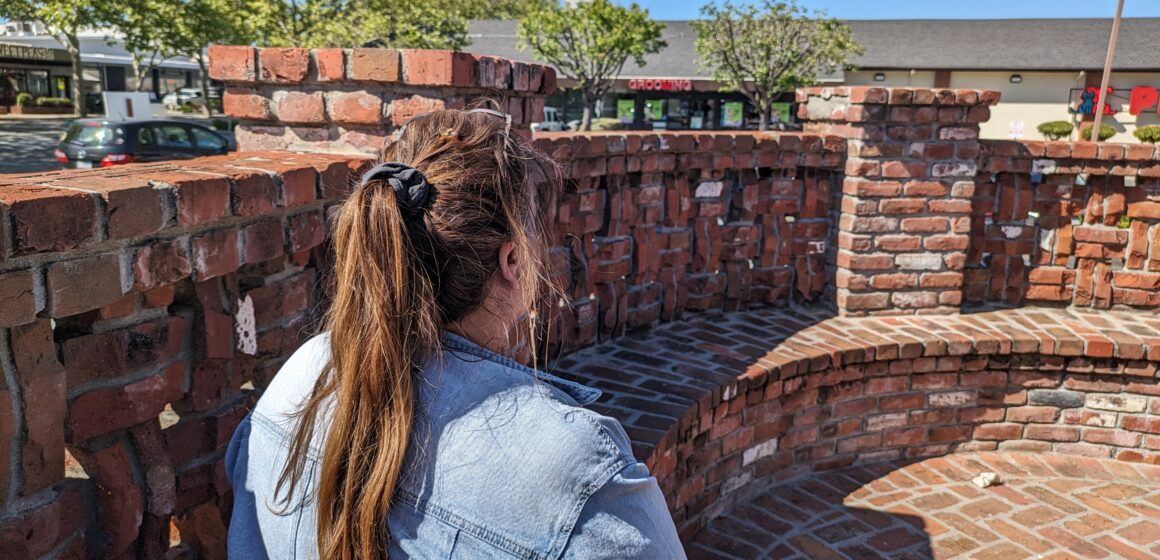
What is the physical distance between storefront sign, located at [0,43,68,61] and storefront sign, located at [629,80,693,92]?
25.2 meters

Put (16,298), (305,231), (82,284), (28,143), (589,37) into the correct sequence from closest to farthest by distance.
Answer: (16,298) < (82,284) < (305,231) < (28,143) < (589,37)

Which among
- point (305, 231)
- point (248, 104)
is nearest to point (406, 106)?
point (248, 104)

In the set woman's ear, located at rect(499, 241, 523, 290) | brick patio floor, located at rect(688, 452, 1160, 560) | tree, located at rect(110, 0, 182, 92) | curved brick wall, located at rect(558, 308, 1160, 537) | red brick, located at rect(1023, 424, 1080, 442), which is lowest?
brick patio floor, located at rect(688, 452, 1160, 560)

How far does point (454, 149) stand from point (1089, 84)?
35.7 m

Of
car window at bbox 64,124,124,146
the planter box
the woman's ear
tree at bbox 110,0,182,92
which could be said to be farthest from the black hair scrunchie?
the planter box

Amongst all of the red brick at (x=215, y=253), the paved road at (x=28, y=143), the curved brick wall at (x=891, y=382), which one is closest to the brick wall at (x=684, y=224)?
the curved brick wall at (x=891, y=382)

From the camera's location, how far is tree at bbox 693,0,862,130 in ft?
90.1

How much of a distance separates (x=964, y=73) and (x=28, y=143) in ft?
103

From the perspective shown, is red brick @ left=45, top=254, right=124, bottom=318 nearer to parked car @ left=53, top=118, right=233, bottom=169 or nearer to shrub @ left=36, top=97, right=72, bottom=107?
parked car @ left=53, top=118, right=233, bottom=169

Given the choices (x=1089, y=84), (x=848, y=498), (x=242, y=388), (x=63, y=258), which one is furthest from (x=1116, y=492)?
(x=1089, y=84)

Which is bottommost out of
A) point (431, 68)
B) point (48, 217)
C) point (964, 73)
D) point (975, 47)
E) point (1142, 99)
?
point (48, 217)

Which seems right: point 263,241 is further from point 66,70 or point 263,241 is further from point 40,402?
point 66,70

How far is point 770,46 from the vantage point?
1085 inches

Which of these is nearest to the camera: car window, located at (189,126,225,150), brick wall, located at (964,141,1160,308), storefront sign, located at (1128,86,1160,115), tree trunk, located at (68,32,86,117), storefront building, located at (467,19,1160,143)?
brick wall, located at (964,141,1160,308)
